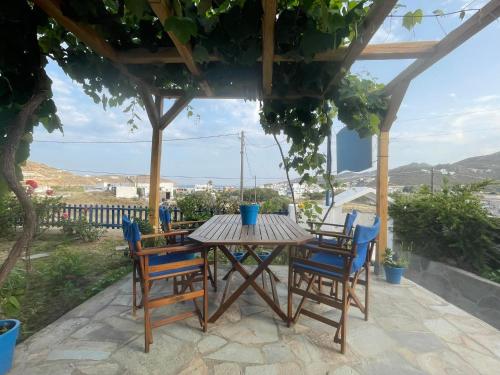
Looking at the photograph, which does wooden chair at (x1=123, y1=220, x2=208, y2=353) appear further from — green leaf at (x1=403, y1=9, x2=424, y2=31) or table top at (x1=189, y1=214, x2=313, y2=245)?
green leaf at (x1=403, y1=9, x2=424, y2=31)

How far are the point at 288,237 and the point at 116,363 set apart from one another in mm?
1371

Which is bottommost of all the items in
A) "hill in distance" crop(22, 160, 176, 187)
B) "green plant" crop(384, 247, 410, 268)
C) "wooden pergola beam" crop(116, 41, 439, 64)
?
"green plant" crop(384, 247, 410, 268)

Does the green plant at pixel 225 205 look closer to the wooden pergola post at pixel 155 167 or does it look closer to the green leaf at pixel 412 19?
the wooden pergola post at pixel 155 167

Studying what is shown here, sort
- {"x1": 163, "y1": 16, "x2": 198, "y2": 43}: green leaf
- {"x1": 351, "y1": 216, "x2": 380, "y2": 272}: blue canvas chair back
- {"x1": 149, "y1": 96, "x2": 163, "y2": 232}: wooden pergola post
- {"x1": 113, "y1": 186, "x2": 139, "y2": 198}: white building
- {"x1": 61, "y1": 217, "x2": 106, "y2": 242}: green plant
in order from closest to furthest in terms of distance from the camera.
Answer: {"x1": 163, "y1": 16, "x2": 198, "y2": 43}: green leaf
{"x1": 351, "y1": 216, "x2": 380, "y2": 272}: blue canvas chair back
{"x1": 149, "y1": 96, "x2": 163, "y2": 232}: wooden pergola post
{"x1": 61, "y1": 217, "x2": 106, "y2": 242}: green plant
{"x1": 113, "y1": 186, "x2": 139, "y2": 198}: white building

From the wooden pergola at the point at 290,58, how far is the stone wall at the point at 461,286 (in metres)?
0.83

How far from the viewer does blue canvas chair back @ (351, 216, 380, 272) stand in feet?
6.16

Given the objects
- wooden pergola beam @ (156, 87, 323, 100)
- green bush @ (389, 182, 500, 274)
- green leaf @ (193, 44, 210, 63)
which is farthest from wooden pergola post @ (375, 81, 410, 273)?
green leaf @ (193, 44, 210, 63)

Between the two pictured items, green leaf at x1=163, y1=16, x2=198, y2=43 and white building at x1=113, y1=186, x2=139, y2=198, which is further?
white building at x1=113, y1=186, x2=139, y2=198

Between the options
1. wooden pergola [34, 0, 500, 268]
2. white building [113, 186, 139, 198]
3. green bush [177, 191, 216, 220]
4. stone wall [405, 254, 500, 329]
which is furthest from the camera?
white building [113, 186, 139, 198]

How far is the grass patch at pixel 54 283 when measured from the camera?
2.12 m

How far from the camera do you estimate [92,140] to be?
13.1 metres

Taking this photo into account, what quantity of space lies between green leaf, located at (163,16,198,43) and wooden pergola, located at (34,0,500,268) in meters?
0.09

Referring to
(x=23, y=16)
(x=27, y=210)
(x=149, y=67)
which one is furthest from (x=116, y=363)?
(x=149, y=67)

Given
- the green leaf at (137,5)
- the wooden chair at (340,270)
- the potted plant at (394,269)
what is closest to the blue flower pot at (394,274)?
the potted plant at (394,269)
